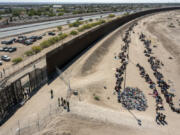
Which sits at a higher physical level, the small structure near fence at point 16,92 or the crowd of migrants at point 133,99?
the small structure near fence at point 16,92

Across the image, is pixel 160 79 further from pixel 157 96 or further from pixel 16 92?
pixel 16 92

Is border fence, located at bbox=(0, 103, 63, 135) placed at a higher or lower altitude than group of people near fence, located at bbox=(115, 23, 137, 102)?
lower

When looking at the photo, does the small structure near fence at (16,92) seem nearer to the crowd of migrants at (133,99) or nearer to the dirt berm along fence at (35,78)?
the dirt berm along fence at (35,78)

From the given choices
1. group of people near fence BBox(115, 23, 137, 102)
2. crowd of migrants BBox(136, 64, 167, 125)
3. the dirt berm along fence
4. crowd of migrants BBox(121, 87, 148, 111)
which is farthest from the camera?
group of people near fence BBox(115, 23, 137, 102)

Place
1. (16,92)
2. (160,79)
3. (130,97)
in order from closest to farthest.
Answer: (16,92) → (130,97) → (160,79)

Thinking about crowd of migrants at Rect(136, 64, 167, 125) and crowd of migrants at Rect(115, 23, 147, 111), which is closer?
crowd of migrants at Rect(136, 64, 167, 125)

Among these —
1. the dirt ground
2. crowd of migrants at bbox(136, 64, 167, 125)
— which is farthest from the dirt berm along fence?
crowd of migrants at bbox(136, 64, 167, 125)

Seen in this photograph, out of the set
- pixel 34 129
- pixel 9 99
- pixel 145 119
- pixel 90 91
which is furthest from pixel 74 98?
pixel 145 119

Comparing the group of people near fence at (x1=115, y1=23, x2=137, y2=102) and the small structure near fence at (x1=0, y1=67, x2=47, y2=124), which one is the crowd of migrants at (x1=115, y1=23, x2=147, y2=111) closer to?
the group of people near fence at (x1=115, y1=23, x2=137, y2=102)

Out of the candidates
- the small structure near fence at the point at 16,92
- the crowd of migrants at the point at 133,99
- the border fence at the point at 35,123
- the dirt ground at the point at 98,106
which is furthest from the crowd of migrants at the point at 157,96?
the small structure near fence at the point at 16,92

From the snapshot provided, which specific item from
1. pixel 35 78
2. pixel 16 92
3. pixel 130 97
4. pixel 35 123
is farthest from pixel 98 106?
pixel 16 92
